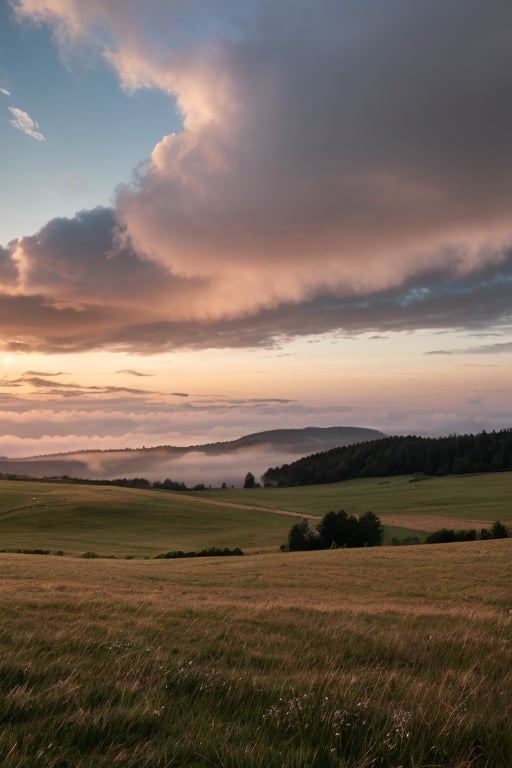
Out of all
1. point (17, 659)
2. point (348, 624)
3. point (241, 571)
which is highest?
point (17, 659)

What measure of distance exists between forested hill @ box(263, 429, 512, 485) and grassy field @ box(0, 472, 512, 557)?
121ft

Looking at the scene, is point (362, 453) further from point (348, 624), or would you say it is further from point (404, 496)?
point (348, 624)

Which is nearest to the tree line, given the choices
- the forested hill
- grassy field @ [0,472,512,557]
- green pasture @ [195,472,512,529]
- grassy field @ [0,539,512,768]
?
grassy field @ [0,472,512,557]

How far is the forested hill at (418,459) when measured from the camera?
16938 cm

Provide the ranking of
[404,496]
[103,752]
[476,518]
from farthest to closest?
[404,496] → [476,518] → [103,752]

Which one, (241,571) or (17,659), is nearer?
(17,659)

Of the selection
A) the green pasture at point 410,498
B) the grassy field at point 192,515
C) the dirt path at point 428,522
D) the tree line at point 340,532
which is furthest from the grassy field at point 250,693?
the green pasture at point 410,498

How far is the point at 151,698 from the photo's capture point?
4633mm

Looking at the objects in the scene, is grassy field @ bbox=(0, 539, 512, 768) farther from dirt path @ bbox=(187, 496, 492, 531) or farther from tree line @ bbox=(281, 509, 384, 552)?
dirt path @ bbox=(187, 496, 492, 531)

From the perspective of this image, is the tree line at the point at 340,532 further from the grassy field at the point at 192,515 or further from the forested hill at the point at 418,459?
the forested hill at the point at 418,459

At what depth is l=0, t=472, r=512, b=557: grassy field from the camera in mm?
68438

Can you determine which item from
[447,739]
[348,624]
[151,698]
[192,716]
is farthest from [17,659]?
[348,624]

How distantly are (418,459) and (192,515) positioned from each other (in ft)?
354

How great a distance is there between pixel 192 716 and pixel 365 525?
2666 inches
